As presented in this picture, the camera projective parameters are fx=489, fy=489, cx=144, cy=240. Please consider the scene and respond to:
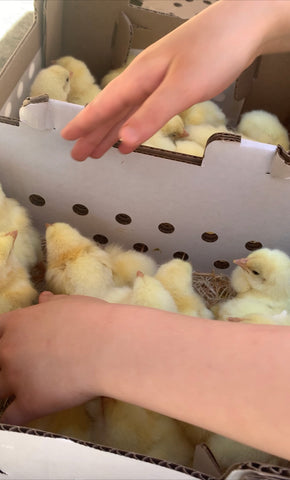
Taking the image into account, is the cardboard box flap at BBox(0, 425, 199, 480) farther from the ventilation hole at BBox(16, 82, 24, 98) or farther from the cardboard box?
the ventilation hole at BBox(16, 82, 24, 98)

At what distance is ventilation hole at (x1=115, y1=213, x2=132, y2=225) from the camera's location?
1.42 meters

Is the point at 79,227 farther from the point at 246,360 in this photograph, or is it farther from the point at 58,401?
the point at 246,360

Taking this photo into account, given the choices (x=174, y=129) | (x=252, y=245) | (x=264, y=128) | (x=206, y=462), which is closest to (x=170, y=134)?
(x=174, y=129)

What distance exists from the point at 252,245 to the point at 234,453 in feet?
2.06

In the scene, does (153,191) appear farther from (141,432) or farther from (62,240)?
(141,432)

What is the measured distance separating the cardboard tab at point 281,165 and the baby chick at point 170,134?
48 centimetres

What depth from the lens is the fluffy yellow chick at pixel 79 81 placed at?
1.85m

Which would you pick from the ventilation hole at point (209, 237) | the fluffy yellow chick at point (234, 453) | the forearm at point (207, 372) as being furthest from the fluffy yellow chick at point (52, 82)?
the fluffy yellow chick at point (234, 453)

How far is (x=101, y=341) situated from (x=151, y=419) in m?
0.31

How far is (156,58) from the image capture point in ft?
3.23

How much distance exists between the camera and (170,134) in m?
1.76

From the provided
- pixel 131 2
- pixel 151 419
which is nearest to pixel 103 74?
pixel 131 2

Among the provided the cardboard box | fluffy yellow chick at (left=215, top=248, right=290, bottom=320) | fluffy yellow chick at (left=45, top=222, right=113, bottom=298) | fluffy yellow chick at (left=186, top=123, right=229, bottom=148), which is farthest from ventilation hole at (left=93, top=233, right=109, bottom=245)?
fluffy yellow chick at (left=186, top=123, right=229, bottom=148)

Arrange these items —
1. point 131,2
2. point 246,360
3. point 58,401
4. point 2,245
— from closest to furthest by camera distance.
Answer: point 246,360
point 58,401
point 2,245
point 131,2
